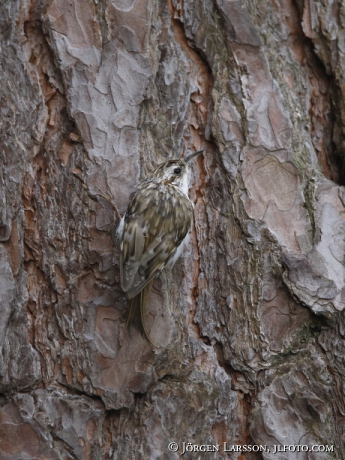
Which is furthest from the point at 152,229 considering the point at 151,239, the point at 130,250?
the point at 130,250

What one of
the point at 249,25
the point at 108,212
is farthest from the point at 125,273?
the point at 249,25

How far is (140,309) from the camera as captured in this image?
246 cm

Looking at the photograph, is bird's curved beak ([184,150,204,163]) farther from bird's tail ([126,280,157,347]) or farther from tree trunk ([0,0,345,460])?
bird's tail ([126,280,157,347])

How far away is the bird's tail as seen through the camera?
8.02 feet

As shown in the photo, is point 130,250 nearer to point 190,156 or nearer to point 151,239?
point 151,239

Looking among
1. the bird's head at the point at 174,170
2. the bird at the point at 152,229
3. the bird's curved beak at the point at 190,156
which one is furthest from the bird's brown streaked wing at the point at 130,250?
the bird's curved beak at the point at 190,156

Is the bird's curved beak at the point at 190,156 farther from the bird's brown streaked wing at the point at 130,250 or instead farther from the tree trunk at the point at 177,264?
the bird's brown streaked wing at the point at 130,250

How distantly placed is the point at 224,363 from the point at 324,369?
41 centimetres

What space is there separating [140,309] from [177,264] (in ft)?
0.91

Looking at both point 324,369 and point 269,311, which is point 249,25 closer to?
point 269,311

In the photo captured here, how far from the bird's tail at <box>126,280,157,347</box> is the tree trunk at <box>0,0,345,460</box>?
0.11 ft

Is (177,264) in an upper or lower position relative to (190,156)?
lower

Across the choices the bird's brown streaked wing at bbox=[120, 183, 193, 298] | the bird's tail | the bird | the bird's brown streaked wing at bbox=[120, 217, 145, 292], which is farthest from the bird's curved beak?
the bird's tail

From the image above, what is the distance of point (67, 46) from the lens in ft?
8.20
